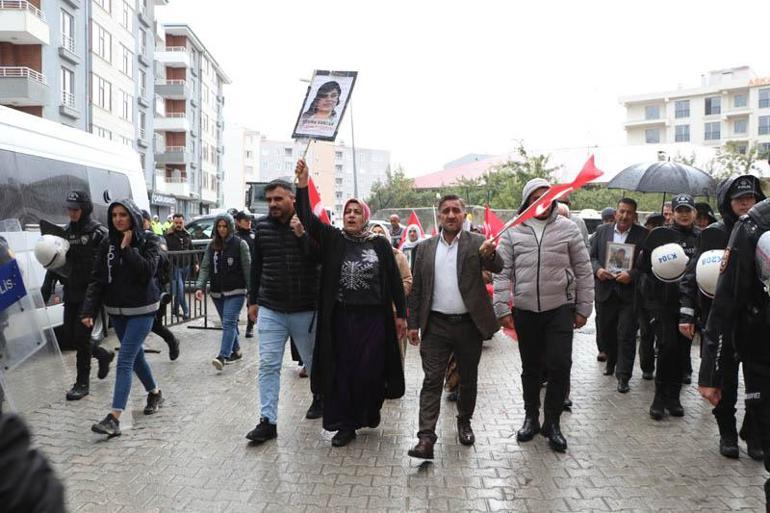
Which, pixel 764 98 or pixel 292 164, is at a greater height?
pixel 764 98

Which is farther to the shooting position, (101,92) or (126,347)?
(101,92)

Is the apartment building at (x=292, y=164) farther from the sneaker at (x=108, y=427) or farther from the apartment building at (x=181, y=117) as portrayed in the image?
the sneaker at (x=108, y=427)

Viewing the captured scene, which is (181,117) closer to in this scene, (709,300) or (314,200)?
(314,200)

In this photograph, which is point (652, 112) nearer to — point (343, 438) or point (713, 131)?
point (713, 131)

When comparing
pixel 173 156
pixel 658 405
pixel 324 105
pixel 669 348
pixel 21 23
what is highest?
pixel 21 23

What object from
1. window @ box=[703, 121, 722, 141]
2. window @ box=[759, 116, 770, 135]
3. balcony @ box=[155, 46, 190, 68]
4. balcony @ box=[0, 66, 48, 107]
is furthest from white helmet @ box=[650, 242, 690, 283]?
window @ box=[703, 121, 722, 141]

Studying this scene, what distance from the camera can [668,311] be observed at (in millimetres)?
6598

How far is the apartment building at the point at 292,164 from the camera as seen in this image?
97188mm

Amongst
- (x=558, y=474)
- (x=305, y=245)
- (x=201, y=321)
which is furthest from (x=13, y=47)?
(x=558, y=474)

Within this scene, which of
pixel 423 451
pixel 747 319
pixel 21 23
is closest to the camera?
pixel 747 319

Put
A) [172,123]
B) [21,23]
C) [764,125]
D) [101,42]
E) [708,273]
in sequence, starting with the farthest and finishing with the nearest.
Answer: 1. [764,125]
2. [172,123]
3. [101,42]
4. [21,23]
5. [708,273]

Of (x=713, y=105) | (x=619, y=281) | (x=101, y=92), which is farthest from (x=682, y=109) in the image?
(x=619, y=281)

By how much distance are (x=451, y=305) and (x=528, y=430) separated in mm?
1266

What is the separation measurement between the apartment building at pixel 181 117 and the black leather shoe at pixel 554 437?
48.9m
